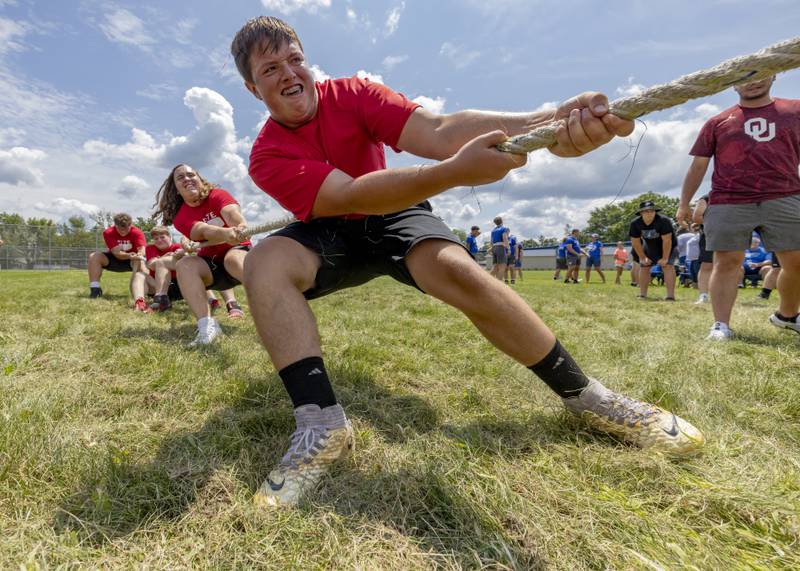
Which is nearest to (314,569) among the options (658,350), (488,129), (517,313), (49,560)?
(49,560)

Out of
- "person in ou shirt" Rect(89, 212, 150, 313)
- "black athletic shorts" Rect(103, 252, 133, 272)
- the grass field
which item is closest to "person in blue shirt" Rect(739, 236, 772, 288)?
the grass field

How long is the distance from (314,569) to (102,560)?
1.88 ft

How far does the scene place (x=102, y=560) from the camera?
1.16 m

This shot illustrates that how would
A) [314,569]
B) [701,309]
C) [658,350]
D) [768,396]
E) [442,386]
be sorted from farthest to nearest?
1. [701,309]
2. [658,350]
3. [442,386]
4. [768,396]
5. [314,569]

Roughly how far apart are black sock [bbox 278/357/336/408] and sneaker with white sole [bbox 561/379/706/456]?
1.04 metres

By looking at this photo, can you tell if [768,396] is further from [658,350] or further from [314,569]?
[314,569]

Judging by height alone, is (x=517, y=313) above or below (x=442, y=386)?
above

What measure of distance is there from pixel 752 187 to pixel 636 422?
10.3ft

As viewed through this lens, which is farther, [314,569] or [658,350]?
[658,350]

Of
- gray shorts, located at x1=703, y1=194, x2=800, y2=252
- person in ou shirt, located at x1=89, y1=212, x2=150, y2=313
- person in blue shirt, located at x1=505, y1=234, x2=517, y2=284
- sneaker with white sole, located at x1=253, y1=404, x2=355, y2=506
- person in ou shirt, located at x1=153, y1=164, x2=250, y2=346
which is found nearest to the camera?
sneaker with white sole, located at x1=253, y1=404, x2=355, y2=506

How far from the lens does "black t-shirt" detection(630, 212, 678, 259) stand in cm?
838

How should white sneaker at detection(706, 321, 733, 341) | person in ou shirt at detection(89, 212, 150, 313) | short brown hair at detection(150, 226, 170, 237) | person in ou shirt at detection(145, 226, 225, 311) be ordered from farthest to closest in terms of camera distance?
person in ou shirt at detection(89, 212, 150, 313)
short brown hair at detection(150, 226, 170, 237)
person in ou shirt at detection(145, 226, 225, 311)
white sneaker at detection(706, 321, 733, 341)

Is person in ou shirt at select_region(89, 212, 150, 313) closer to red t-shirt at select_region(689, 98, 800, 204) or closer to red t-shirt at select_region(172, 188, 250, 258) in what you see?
red t-shirt at select_region(172, 188, 250, 258)

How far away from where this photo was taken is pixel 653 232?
8.46 meters
